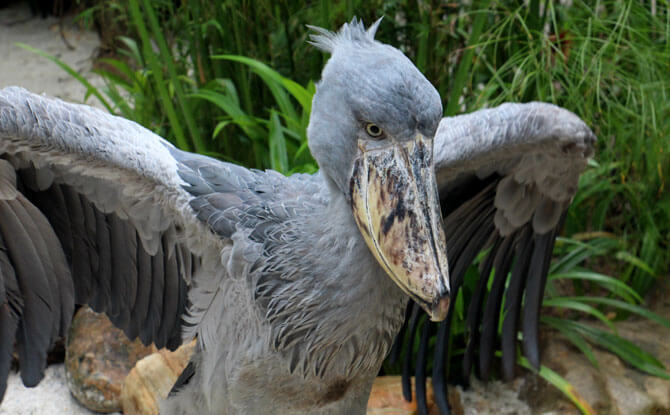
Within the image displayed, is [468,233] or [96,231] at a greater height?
[96,231]

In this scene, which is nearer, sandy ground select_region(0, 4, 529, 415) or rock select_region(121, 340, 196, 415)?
rock select_region(121, 340, 196, 415)

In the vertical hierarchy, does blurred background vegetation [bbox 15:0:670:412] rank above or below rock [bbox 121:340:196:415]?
above

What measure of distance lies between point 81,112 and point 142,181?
165mm

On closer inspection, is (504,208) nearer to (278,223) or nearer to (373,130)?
(278,223)

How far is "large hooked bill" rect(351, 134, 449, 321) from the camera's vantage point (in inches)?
37.9

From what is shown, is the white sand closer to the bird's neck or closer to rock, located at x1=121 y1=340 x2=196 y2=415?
rock, located at x1=121 y1=340 x2=196 y2=415

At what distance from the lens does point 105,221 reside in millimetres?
1522

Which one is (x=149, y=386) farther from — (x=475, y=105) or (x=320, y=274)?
(x=475, y=105)

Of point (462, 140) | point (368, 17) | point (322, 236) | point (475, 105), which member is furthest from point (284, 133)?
point (322, 236)

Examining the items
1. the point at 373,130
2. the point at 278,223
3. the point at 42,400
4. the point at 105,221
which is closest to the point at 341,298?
the point at 278,223

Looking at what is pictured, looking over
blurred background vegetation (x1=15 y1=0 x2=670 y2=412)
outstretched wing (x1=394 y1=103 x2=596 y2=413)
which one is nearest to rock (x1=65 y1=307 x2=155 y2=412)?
blurred background vegetation (x1=15 y1=0 x2=670 y2=412)

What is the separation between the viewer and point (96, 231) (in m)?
1.54

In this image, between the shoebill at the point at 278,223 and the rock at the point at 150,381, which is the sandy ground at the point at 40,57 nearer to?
the rock at the point at 150,381

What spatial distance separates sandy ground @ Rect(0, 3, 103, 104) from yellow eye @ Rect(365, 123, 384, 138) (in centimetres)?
305
